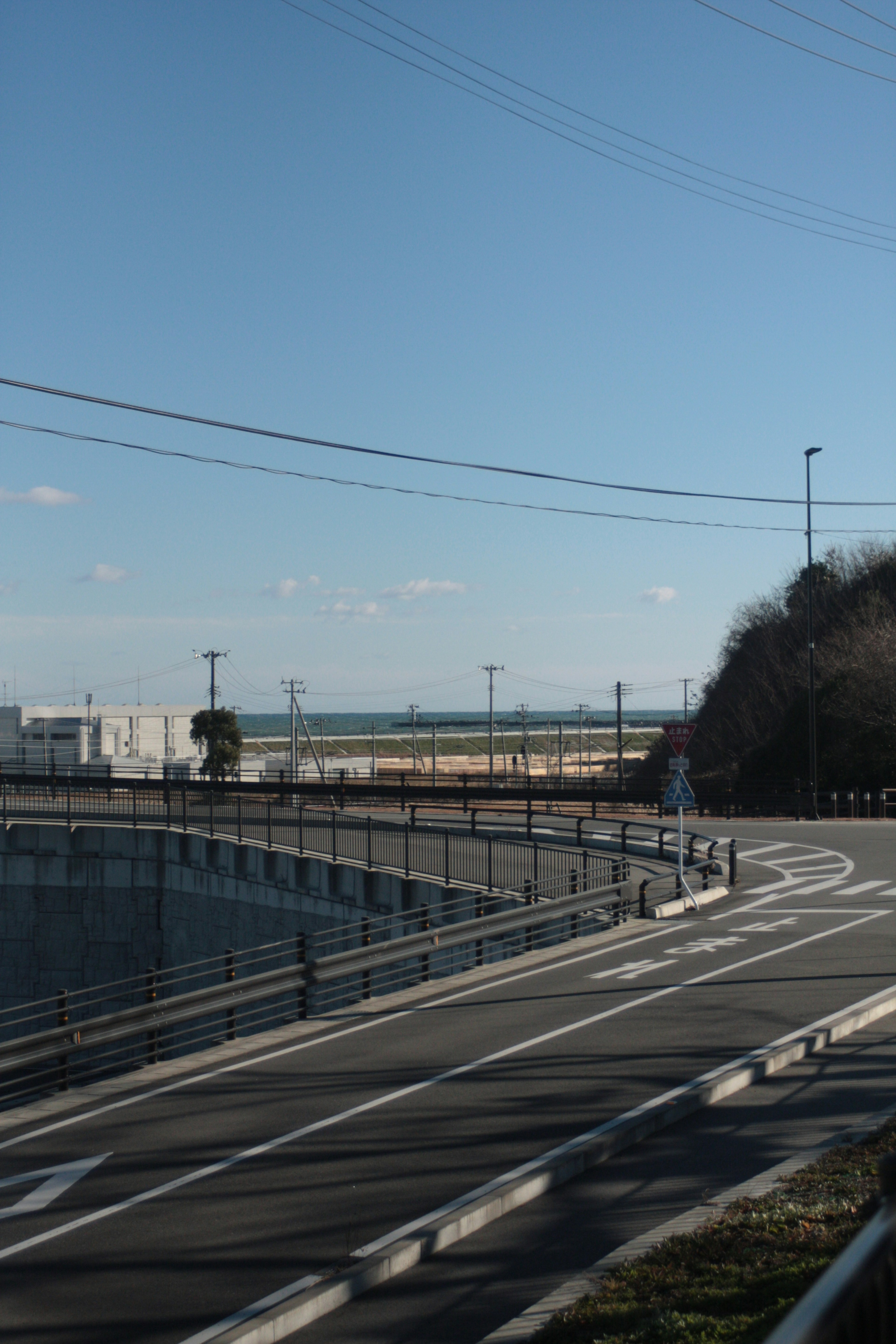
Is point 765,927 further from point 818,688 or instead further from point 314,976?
point 818,688

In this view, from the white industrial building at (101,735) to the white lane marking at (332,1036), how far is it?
2648 inches

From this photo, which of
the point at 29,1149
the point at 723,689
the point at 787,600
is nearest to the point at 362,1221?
the point at 29,1149

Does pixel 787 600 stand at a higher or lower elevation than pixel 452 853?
higher

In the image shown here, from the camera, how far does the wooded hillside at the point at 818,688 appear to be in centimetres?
4856

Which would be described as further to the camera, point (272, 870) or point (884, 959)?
point (272, 870)

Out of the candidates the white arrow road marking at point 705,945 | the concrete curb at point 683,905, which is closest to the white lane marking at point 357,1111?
the white arrow road marking at point 705,945

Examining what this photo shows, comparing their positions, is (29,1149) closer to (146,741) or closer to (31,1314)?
(31,1314)

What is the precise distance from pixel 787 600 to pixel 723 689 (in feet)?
28.7

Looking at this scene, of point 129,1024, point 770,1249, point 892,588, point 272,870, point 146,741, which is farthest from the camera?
point 146,741

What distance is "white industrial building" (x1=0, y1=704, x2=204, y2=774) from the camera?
93.9 meters

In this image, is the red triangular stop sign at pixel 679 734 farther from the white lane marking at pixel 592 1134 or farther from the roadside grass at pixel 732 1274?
the roadside grass at pixel 732 1274

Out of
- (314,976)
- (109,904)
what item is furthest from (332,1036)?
(109,904)

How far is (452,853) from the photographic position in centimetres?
2486

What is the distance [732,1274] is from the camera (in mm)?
5711
